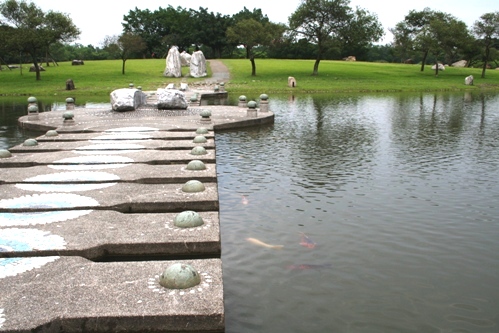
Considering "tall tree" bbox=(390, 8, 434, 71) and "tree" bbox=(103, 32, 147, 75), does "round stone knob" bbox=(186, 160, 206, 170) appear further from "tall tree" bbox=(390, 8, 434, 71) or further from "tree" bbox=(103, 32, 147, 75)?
"tall tree" bbox=(390, 8, 434, 71)

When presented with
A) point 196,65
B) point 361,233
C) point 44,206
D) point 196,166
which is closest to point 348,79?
point 196,65

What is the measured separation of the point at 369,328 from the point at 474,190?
20.1 feet

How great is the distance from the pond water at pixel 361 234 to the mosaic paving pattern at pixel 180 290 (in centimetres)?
40

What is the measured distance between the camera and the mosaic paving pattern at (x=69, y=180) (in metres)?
9.20

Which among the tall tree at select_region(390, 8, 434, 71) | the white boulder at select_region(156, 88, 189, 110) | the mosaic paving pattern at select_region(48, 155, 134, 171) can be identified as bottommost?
the mosaic paving pattern at select_region(48, 155, 134, 171)

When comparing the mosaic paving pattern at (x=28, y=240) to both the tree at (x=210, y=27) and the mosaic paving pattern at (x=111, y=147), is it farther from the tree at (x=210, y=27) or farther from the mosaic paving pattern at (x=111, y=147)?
the tree at (x=210, y=27)

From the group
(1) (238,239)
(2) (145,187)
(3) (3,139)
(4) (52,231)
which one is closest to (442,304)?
(1) (238,239)

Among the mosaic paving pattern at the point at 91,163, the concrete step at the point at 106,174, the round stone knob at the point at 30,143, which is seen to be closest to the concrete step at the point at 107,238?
the concrete step at the point at 106,174

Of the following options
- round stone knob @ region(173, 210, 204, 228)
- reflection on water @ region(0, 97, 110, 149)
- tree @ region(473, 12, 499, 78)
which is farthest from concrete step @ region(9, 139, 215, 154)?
tree @ region(473, 12, 499, 78)

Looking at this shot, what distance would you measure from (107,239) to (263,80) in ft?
131

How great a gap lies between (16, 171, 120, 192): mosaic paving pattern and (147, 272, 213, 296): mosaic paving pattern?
14.2 feet

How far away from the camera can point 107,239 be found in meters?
6.64

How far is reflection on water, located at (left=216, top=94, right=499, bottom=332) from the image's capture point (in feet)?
17.6

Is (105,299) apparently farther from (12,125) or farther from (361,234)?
(12,125)
